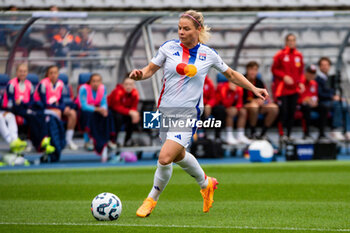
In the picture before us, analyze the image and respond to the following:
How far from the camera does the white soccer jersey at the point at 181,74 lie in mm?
6656

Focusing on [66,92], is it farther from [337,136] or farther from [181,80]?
[181,80]

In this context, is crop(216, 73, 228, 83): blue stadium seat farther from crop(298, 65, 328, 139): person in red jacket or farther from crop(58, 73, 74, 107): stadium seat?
crop(58, 73, 74, 107): stadium seat

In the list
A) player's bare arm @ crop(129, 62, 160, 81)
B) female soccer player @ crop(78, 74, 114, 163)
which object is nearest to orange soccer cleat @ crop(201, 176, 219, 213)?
player's bare arm @ crop(129, 62, 160, 81)

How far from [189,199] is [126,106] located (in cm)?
651

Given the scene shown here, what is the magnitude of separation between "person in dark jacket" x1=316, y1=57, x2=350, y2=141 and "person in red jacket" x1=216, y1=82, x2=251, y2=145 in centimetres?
185

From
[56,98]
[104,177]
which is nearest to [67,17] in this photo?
[56,98]

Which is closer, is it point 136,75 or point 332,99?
point 136,75

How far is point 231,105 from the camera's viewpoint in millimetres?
14961

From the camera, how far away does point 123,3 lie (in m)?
17.5

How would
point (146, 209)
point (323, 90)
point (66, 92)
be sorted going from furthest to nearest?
point (323, 90) → point (66, 92) → point (146, 209)

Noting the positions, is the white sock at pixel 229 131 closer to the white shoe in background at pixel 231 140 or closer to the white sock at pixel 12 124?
the white shoe in background at pixel 231 140

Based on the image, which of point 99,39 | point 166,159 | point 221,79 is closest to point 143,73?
point 166,159

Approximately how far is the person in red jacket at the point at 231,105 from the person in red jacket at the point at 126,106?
185 cm

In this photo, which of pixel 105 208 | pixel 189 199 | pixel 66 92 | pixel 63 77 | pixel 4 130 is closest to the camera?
pixel 105 208
